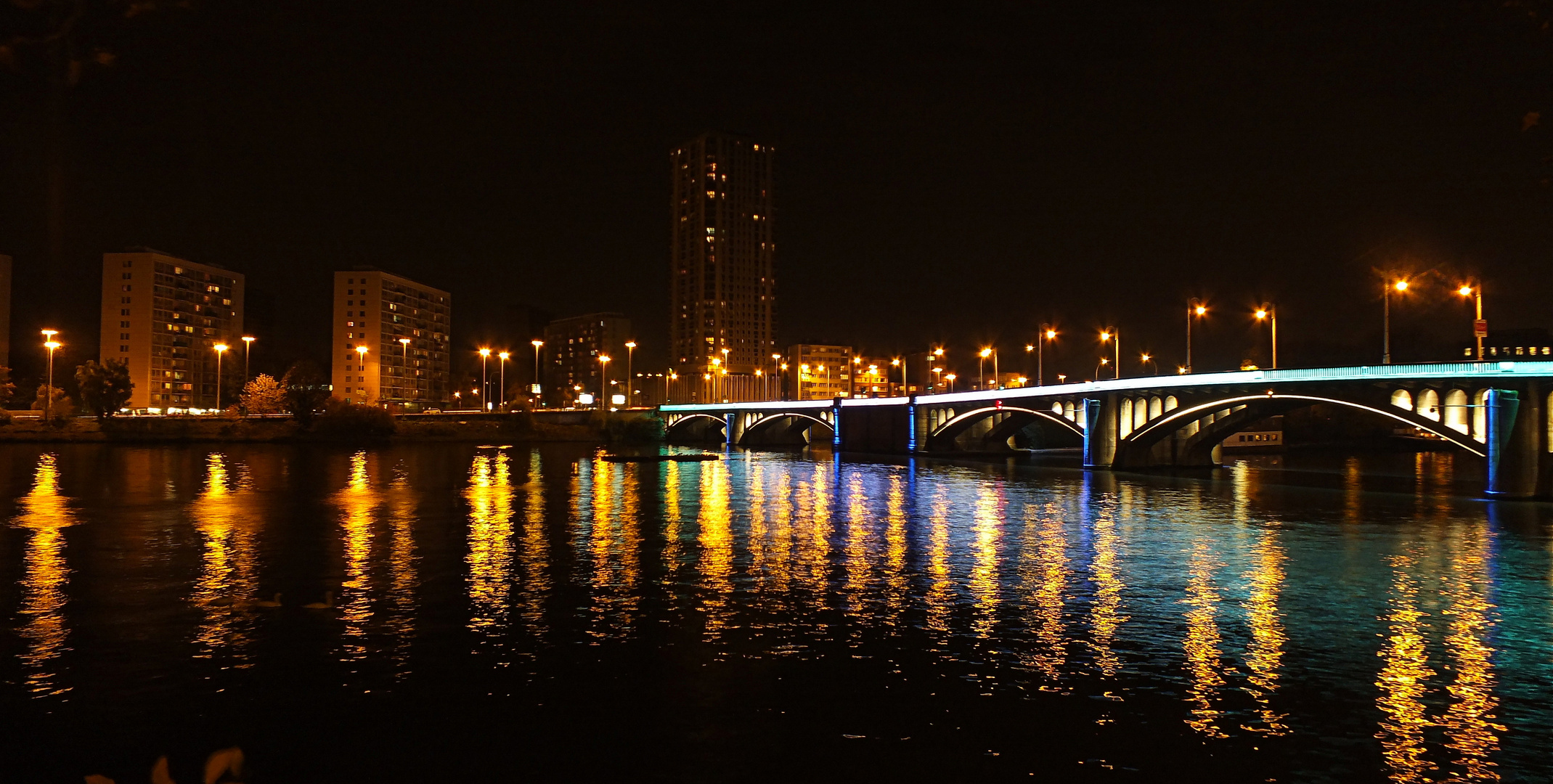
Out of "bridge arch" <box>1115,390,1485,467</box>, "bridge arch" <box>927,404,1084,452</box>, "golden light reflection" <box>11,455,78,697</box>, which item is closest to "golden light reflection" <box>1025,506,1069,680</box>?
"golden light reflection" <box>11,455,78,697</box>

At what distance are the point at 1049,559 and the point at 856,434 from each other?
93395 millimetres

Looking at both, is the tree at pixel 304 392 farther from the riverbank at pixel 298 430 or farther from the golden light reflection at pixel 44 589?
the golden light reflection at pixel 44 589

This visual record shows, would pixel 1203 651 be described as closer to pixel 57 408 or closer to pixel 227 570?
pixel 227 570

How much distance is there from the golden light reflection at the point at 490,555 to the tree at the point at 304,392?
64798 mm

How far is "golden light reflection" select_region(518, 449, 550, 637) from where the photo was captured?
66.2 ft

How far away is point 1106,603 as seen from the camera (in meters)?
22.3

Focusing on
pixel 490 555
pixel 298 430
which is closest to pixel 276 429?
pixel 298 430

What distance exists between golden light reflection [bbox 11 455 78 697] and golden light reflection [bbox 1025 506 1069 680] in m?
15.8

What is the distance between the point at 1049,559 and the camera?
2919 cm

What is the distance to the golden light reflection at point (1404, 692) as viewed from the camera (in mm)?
12242

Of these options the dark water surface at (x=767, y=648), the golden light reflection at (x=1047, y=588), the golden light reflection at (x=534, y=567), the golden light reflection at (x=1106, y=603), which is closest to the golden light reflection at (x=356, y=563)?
the dark water surface at (x=767, y=648)

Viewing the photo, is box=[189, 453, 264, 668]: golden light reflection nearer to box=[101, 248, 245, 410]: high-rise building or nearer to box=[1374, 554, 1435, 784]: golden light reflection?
box=[1374, 554, 1435, 784]: golden light reflection

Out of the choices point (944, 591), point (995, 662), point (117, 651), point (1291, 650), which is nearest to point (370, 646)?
point (117, 651)

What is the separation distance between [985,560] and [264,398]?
127m
